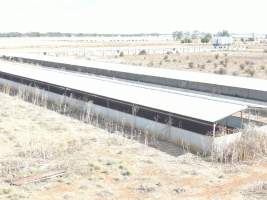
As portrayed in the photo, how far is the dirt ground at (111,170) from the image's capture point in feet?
47.8

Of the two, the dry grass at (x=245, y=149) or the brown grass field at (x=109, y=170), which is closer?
the brown grass field at (x=109, y=170)

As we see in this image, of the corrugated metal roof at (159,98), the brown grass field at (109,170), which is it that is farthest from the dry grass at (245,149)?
the corrugated metal roof at (159,98)

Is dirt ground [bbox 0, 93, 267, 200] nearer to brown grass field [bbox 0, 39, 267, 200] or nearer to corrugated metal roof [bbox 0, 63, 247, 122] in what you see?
brown grass field [bbox 0, 39, 267, 200]

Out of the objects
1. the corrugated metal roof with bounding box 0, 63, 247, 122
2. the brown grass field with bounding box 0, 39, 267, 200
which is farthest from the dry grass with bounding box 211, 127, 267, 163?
the corrugated metal roof with bounding box 0, 63, 247, 122

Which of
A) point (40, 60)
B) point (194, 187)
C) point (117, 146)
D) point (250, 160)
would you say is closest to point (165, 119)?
point (117, 146)

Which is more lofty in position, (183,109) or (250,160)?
(183,109)

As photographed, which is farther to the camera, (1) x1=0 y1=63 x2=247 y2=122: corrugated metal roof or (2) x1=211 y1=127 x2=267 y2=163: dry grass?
(1) x1=0 y1=63 x2=247 y2=122: corrugated metal roof

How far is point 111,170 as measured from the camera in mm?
16594

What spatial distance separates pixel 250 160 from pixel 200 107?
4.15 m

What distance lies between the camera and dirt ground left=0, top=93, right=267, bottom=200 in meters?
14.6

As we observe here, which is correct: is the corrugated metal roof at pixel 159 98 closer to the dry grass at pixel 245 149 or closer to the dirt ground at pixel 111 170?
the dry grass at pixel 245 149

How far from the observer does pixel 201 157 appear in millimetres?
18297

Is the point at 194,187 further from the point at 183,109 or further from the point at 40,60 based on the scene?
the point at 40,60

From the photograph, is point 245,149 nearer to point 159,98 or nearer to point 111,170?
point 111,170
